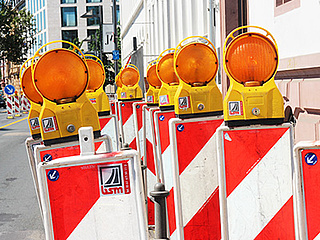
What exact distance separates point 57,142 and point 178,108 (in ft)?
3.69

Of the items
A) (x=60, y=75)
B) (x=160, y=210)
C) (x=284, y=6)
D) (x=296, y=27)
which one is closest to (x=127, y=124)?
(x=284, y=6)

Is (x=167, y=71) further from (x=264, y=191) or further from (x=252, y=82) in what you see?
(x=264, y=191)

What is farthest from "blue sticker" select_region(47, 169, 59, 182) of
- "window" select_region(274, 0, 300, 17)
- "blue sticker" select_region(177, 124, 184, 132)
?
"window" select_region(274, 0, 300, 17)

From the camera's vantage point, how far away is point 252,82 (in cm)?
503

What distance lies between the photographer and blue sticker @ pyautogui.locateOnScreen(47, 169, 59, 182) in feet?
12.4

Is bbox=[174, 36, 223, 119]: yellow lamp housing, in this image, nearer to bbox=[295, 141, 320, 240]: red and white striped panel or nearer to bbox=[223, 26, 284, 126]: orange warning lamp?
bbox=[223, 26, 284, 126]: orange warning lamp

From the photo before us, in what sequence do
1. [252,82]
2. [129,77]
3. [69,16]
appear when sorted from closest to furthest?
[252,82] < [129,77] < [69,16]

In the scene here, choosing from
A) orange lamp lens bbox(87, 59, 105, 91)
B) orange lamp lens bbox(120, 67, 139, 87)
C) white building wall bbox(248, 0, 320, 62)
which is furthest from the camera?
orange lamp lens bbox(120, 67, 139, 87)

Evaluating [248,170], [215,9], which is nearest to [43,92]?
[248,170]

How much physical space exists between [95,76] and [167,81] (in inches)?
88.6

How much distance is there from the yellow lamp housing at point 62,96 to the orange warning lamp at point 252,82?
1293 mm

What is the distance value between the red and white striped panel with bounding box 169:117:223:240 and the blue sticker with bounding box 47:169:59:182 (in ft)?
5.91

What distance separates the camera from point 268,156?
448cm

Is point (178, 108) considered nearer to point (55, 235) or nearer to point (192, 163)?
point (192, 163)
